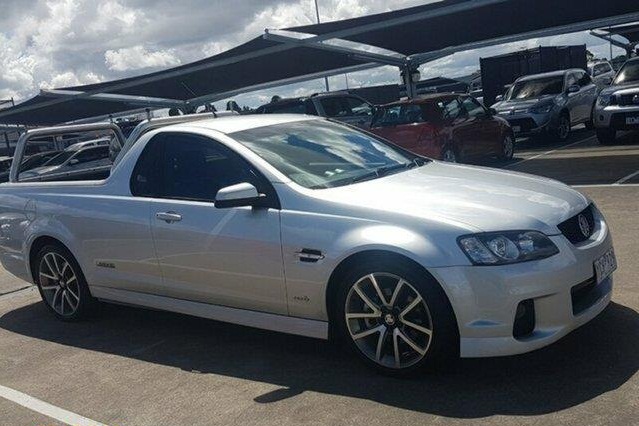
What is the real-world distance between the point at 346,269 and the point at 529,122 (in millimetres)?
13032

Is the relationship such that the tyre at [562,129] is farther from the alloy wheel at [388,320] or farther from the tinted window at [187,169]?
the alloy wheel at [388,320]

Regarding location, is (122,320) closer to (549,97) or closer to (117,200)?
(117,200)

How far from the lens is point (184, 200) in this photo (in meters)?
4.75

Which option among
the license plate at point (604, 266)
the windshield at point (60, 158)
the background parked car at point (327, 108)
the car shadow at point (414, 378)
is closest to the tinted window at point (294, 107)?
the background parked car at point (327, 108)

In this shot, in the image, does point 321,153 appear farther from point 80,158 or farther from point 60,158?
A: point 60,158

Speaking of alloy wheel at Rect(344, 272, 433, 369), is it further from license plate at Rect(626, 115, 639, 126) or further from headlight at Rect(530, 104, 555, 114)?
headlight at Rect(530, 104, 555, 114)

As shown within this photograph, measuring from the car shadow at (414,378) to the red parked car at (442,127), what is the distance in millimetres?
7407

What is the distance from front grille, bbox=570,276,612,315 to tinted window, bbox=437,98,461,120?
28.3 ft

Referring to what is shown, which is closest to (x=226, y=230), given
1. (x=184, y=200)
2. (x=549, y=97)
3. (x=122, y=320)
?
(x=184, y=200)

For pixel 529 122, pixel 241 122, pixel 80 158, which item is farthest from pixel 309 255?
pixel 80 158

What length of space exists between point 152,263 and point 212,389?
1191 millimetres

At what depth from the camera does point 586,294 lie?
384 centimetres

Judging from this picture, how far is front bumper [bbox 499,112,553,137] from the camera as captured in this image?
15.7 meters

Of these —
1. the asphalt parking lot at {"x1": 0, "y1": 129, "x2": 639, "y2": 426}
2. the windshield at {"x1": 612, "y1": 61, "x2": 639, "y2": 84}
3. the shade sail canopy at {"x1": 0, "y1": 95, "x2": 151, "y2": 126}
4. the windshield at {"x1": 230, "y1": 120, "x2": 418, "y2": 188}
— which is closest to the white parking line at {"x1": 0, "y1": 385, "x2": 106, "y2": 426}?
the asphalt parking lot at {"x1": 0, "y1": 129, "x2": 639, "y2": 426}
